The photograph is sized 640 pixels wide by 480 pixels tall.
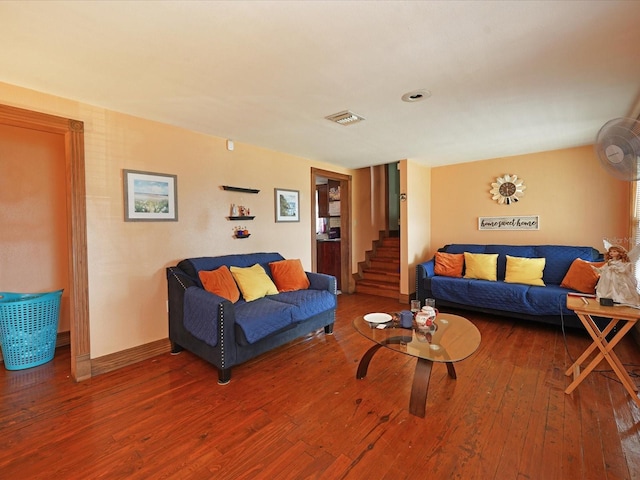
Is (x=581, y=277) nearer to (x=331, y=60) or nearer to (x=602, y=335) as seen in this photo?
(x=602, y=335)

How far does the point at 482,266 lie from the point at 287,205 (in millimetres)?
2787

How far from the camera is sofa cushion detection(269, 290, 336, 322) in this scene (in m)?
2.82

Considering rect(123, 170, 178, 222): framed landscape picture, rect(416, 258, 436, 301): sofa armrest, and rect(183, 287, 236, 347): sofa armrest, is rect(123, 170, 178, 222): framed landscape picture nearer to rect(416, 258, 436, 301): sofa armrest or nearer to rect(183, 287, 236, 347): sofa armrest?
rect(183, 287, 236, 347): sofa armrest

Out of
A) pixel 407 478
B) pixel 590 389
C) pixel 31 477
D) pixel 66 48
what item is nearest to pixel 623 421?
pixel 590 389

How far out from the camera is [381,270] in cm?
553

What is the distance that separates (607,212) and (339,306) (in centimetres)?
368

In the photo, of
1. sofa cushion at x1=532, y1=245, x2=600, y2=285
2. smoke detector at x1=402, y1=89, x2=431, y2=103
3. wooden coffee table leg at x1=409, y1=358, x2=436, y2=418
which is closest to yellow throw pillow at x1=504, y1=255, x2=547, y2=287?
sofa cushion at x1=532, y1=245, x2=600, y2=285

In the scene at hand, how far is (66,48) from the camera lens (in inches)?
67.6

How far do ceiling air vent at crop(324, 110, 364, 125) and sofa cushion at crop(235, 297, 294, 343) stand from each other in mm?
1782

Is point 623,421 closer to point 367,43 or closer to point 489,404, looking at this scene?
point 489,404

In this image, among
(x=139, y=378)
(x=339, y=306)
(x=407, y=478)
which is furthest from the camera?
(x=339, y=306)

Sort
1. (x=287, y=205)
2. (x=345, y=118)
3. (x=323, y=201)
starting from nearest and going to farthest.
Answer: (x=345, y=118) < (x=287, y=205) < (x=323, y=201)

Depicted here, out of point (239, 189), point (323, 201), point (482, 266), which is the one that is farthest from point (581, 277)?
point (323, 201)

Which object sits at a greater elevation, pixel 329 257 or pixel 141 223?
pixel 141 223
